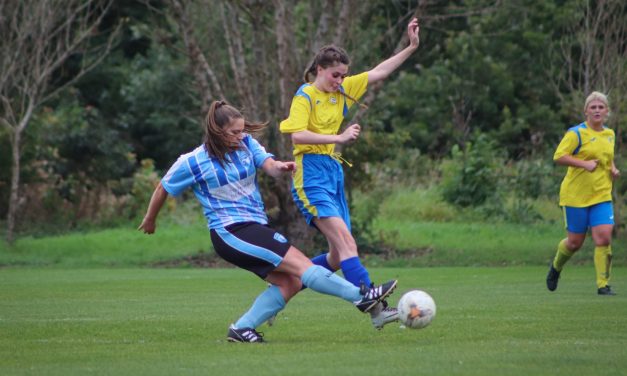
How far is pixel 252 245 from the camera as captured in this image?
7867 mm

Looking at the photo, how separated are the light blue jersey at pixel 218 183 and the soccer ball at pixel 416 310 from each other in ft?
3.73

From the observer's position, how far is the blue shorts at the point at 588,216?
1245cm

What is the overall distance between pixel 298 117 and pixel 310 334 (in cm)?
162

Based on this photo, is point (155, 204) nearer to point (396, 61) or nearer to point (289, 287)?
point (289, 287)

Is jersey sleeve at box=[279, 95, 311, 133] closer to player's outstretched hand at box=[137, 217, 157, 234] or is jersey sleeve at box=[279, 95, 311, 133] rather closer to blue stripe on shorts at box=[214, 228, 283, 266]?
blue stripe on shorts at box=[214, 228, 283, 266]

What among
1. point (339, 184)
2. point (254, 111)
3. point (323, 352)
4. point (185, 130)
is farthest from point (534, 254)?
point (185, 130)

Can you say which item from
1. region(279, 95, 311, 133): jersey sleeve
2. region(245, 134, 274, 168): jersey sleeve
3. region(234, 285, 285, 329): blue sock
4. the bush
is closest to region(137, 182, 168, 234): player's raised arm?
region(245, 134, 274, 168): jersey sleeve

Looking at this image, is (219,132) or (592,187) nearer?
(219,132)

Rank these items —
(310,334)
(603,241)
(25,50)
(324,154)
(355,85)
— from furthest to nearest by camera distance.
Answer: (25,50) → (603,241) → (355,85) → (324,154) → (310,334)

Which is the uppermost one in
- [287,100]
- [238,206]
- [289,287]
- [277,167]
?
[287,100]

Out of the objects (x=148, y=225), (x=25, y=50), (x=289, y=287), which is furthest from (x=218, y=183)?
(x=25, y=50)

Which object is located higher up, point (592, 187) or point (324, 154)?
point (324, 154)

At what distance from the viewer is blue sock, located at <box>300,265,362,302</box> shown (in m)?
7.88

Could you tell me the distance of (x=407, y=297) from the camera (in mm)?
7797
